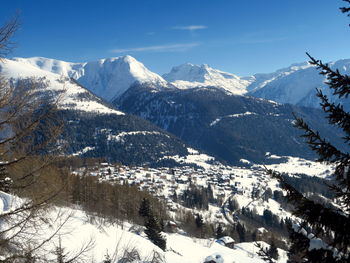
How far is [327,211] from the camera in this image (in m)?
5.63

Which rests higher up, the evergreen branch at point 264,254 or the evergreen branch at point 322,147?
the evergreen branch at point 322,147

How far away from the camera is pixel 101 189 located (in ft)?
248

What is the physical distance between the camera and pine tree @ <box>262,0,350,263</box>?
552cm

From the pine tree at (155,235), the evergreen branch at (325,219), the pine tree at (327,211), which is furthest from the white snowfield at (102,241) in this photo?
the evergreen branch at (325,219)

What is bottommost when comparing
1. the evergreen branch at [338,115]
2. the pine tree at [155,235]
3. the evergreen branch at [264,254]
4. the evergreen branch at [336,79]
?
the pine tree at [155,235]

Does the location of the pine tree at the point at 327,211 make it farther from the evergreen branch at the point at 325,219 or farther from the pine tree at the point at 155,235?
the pine tree at the point at 155,235

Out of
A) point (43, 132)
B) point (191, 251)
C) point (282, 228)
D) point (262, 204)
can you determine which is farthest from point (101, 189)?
point (262, 204)

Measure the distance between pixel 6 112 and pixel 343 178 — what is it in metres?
7.98

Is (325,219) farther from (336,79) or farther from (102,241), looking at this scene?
(102,241)

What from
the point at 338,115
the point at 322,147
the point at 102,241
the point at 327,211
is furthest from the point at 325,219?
the point at 102,241

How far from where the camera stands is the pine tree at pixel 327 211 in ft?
18.1

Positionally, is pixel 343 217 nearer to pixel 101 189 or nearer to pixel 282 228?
pixel 101 189

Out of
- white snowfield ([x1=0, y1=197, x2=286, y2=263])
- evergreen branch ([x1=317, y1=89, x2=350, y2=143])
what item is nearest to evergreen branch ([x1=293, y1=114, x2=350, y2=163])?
evergreen branch ([x1=317, y1=89, x2=350, y2=143])

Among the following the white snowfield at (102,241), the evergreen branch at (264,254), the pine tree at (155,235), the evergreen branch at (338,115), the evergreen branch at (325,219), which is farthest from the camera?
the pine tree at (155,235)
